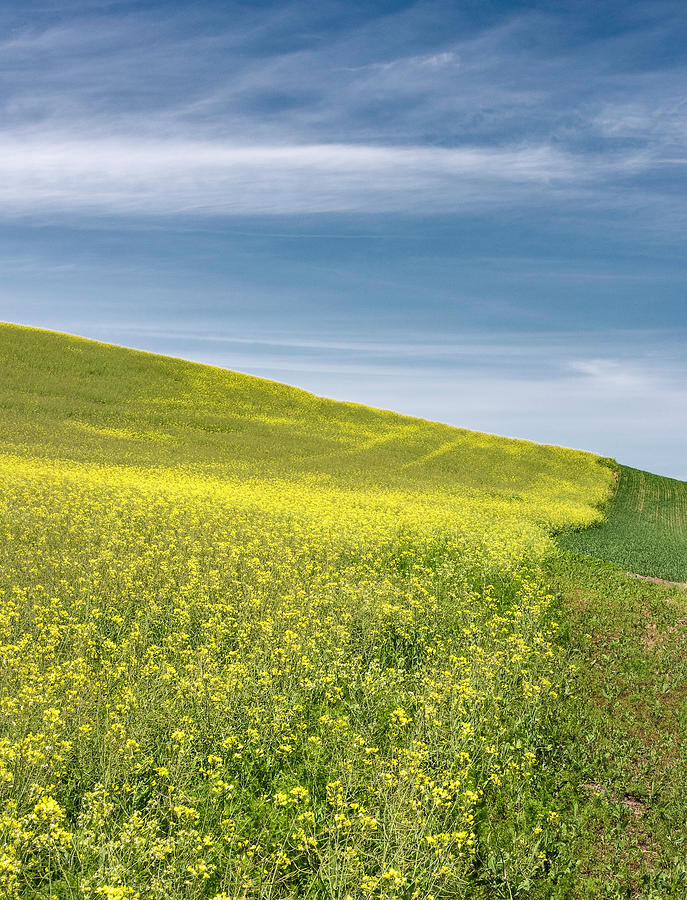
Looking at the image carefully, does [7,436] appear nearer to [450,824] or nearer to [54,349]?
[54,349]

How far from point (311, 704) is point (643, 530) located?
35233 mm

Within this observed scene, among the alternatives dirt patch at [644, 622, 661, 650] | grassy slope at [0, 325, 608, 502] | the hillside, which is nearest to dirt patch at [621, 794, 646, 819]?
dirt patch at [644, 622, 661, 650]

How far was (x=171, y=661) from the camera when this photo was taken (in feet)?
33.4

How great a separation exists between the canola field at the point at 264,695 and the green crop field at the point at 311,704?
0.17 ft

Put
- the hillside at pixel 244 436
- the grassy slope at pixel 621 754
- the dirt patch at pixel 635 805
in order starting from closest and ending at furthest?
the grassy slope at pixel 621 754 → the dirt patch at pixel 635 805 → the hillside at pixel 244 436

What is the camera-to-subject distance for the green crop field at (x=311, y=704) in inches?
239

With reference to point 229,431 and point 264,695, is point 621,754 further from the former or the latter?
point 229,431

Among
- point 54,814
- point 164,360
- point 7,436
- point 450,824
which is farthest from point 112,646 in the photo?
point 164,360

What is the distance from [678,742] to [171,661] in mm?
8662

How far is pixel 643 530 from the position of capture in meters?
38.2

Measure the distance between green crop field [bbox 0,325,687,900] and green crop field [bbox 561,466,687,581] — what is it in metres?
→ 6.94

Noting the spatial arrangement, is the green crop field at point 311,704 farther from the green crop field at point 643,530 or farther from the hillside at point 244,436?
the hillside at point 244,436

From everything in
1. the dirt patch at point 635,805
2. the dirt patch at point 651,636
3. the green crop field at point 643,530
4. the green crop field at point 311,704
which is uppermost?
the green crop field at point 643,530

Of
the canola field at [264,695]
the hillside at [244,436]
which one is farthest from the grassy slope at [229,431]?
the canola field at [264,695]
